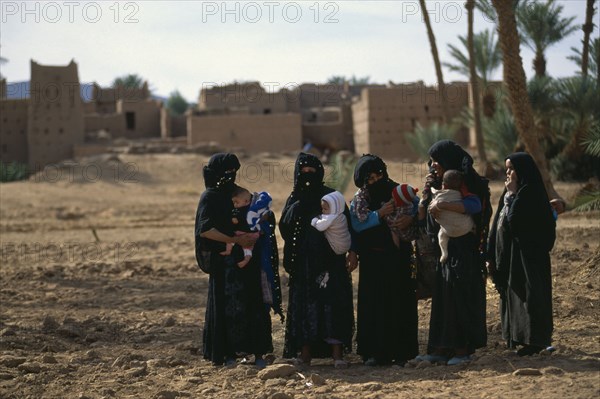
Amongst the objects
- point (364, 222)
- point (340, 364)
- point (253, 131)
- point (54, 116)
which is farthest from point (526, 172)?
point (54, 116)

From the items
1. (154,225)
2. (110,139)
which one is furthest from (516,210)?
(110,139)

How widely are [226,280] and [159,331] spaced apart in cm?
257

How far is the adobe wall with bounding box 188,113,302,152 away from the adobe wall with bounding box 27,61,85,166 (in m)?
4.26

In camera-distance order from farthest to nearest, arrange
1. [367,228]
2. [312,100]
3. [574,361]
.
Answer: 1. [312,100]
2. [367,228]
3. [574,361]

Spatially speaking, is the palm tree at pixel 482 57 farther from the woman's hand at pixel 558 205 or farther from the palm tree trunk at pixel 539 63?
the woman's hand at pixel 558 205

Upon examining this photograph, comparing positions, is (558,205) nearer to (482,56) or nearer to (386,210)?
(386,210)

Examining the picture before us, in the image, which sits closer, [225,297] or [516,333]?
[516,333]

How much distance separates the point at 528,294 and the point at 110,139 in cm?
2957

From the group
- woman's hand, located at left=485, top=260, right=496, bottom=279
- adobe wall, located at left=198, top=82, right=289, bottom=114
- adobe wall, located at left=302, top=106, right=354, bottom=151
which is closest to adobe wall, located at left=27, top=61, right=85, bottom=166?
adobe wall, located at left=198, top=82, right=289, bottom=114

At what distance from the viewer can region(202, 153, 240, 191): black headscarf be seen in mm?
6984

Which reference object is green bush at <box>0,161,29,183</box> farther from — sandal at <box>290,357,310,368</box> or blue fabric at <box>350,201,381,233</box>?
blue fabric at <box>350,201,381,233</box>

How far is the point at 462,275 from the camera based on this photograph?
6480mm

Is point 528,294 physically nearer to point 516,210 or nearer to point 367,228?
point 516,210

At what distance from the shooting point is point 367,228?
6805mm
